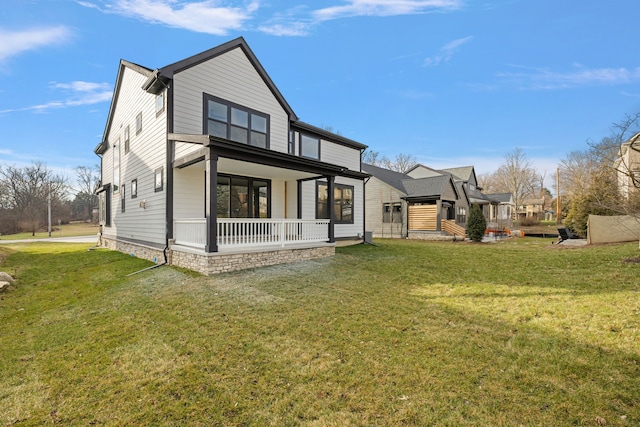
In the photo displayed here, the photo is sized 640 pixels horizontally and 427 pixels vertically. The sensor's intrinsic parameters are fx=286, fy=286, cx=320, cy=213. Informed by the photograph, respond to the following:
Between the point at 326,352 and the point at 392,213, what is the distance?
1802cm

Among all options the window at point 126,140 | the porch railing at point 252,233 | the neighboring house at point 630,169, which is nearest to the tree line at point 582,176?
the neighboring house at point 630,169

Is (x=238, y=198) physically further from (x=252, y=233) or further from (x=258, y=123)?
(x=258, y=123)

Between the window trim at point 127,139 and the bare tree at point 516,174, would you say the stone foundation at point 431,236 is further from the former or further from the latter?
the bare tree at point 516,174

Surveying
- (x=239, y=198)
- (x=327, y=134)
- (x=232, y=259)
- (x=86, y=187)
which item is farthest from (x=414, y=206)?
(x=86, y=187)

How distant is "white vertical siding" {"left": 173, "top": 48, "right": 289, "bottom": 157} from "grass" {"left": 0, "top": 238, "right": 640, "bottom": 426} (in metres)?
5.26

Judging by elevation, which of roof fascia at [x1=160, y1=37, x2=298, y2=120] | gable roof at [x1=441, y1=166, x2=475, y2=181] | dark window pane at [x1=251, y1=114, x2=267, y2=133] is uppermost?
roof fascia at [x1=160, y1=37, x2=298, y2=120]

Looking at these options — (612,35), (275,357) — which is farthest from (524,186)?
(275,357)

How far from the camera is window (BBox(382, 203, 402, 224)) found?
2072 centimetres

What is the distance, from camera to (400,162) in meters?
45.5

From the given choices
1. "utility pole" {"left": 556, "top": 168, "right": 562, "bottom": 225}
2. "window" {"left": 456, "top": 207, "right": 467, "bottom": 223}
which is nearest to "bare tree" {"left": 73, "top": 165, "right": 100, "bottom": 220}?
"window" {"left": 456, "top": 207, "right": 467, "bottom": 223}

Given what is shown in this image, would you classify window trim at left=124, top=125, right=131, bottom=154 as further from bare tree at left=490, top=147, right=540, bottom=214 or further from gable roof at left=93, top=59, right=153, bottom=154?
bare tree at left=490, top=147, right=540, bottom=214

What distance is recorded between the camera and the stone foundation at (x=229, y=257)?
7445 millimetres

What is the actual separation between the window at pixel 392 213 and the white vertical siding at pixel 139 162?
50.0ft

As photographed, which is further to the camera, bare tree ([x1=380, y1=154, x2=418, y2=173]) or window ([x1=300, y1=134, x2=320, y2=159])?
bare tree ([x1=380, y1=154, x2=418, y2=173])
